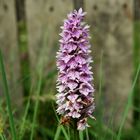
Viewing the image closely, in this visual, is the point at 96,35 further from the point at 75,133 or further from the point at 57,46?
the point at 75,133

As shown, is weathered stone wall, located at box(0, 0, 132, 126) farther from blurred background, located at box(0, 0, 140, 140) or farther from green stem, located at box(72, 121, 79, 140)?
green stem, located at box(72, 121, 79, 140)

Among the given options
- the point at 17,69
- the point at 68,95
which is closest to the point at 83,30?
the point at 68,95

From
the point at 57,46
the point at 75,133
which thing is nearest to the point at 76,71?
the point at 75,133

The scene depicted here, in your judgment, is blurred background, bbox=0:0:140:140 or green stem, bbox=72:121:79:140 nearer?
green stem, bbox=72:121:79:140

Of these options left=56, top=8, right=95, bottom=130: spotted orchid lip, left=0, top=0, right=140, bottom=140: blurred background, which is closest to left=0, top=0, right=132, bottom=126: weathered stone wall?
left=0, top=0, right=140, bottom=140: blurred background

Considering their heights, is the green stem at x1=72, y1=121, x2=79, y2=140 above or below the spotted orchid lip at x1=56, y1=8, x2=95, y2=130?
below

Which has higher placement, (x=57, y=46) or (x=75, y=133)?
(x=57, y=46)

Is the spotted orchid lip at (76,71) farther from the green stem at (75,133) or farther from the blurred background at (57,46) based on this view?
the blurred background at (57,46)
